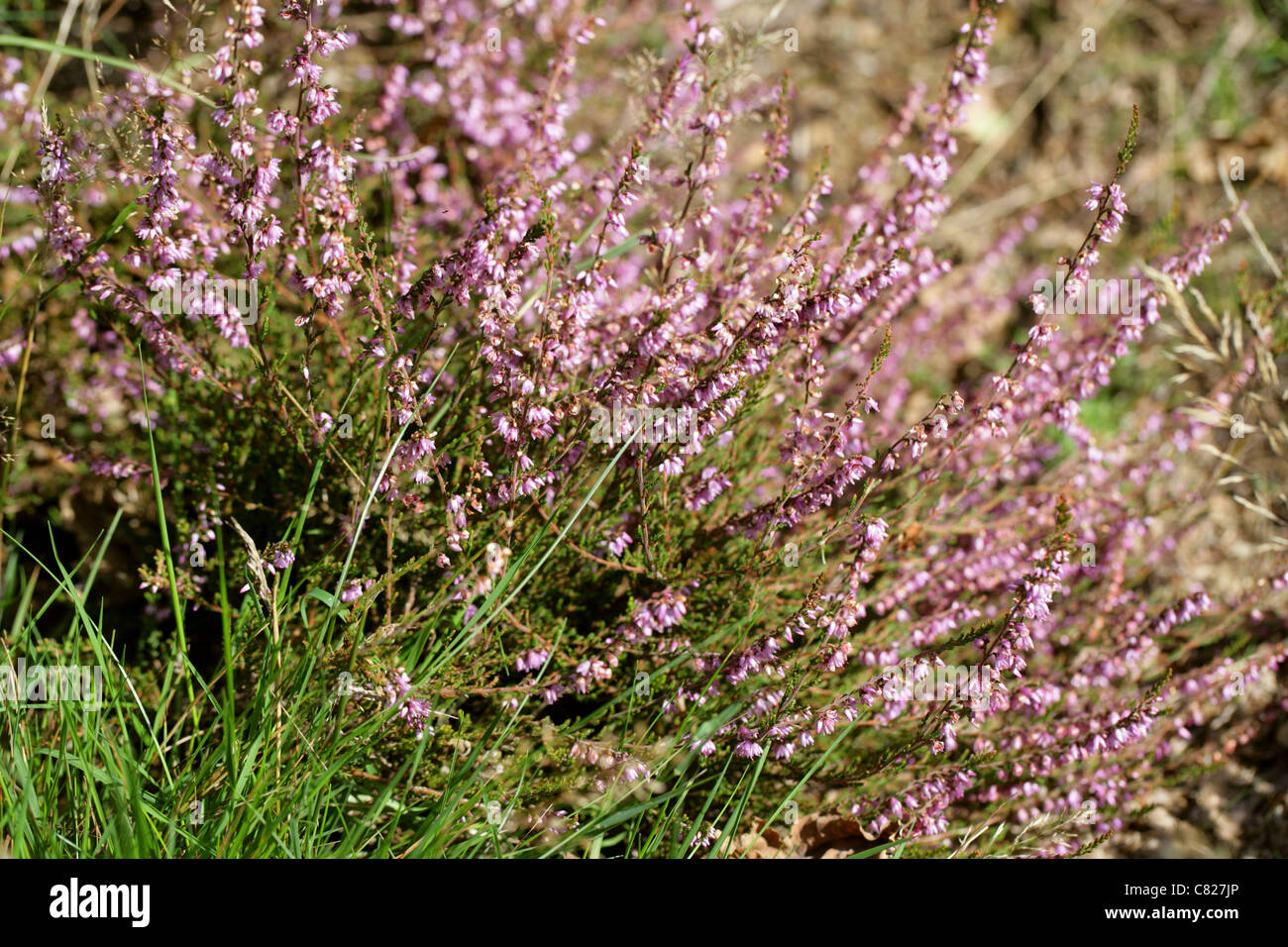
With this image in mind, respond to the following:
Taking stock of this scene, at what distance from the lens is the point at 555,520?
2902 mm

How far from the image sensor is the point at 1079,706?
327 centimetres

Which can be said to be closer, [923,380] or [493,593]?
[493,593]

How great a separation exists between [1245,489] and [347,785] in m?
4.13

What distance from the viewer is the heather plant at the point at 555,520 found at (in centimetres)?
250

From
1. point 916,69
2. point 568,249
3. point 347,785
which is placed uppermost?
point 916,69

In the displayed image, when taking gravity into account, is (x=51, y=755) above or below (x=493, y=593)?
below

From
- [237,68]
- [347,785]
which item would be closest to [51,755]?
[347,785]

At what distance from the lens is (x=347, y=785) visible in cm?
262

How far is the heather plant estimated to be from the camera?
2.50 metres
